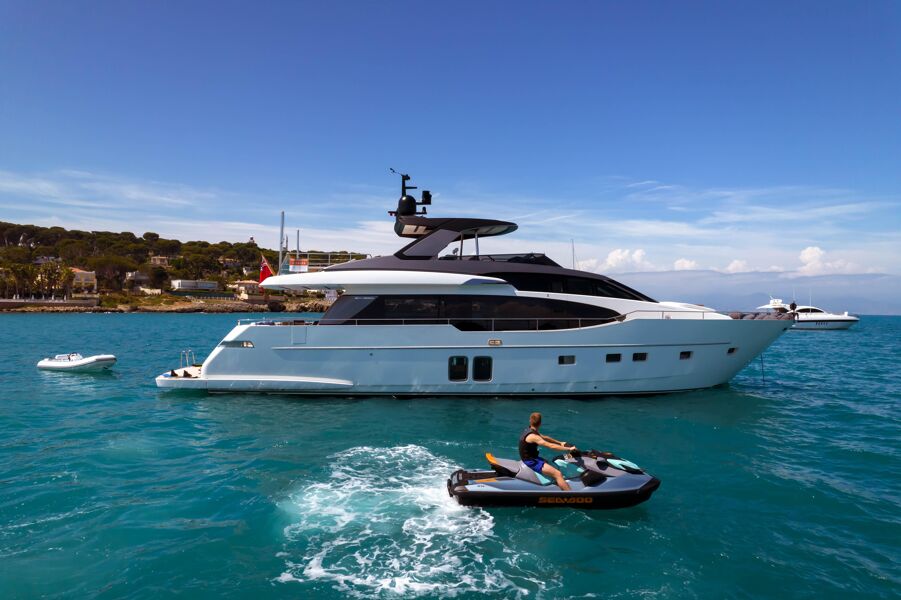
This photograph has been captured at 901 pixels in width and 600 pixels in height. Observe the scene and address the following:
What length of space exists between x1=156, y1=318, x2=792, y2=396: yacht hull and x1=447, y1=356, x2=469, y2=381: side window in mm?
64

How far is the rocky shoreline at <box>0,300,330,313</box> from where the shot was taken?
78.9 metres

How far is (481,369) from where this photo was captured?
14914mm

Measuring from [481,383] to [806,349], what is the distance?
32.8 metres

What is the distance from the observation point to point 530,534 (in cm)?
702

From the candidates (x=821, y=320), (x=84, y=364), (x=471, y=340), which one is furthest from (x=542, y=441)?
(x=821, y=320)

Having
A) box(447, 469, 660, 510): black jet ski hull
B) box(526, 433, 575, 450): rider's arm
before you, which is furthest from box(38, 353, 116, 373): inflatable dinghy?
box(526, 433, 575, 450): rider's arm

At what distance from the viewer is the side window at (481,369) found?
48.9 ft

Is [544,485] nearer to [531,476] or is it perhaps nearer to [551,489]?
[551,489]

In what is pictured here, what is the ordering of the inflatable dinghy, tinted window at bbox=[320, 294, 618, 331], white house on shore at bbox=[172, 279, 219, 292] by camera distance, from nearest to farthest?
tinted window at bbox=[320, 294, 618, 331]
the inflatable dinghy
white house on shore at bbox=[172, 279, 219, 292]

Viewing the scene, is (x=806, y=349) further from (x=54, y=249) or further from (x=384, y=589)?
(x=54, y=249)

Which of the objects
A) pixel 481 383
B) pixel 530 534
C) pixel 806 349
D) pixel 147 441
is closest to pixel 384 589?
pixel 530 534

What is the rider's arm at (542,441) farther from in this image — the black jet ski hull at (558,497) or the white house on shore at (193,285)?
the white house on shore at (193,285)

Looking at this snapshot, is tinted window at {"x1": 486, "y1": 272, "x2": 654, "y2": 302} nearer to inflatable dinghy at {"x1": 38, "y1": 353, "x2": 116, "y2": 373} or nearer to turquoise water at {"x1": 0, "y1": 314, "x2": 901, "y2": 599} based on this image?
turquoise water at {"x1": 0, "y1": 314, "x2": 901, "y2": 599}

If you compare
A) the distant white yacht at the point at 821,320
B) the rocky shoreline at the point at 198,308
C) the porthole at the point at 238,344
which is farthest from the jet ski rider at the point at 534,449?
the rocky shoreline at the point at 198,308
